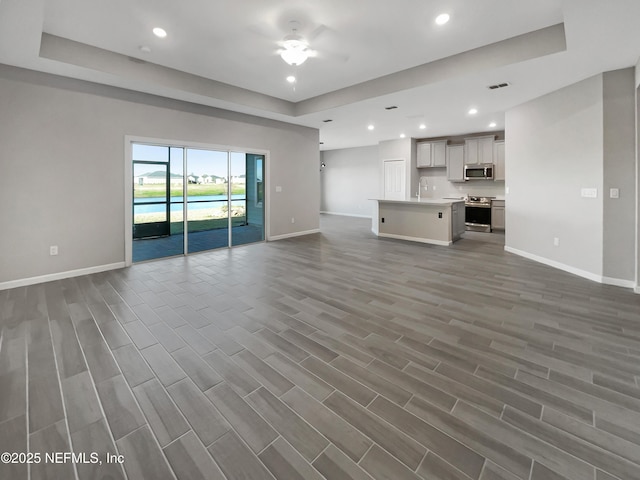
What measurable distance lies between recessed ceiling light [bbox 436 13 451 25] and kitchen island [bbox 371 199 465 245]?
12.4ft

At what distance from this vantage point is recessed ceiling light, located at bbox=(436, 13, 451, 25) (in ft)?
11.3

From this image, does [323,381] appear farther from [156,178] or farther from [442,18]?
[156,178]

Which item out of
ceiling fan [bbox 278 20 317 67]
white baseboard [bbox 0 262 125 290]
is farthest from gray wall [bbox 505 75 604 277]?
white baseboard [bbox 0 262 125 290]

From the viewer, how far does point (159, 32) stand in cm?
383

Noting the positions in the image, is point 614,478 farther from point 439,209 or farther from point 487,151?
point 487,151

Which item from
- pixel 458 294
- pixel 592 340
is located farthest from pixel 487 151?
pixel 592 340

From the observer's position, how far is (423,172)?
10539 millimetres

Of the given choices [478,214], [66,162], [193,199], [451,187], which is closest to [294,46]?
[193,199]

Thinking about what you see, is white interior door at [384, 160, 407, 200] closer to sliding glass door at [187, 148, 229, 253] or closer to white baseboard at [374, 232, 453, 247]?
white baseboard at [374, 232, 453, 247]

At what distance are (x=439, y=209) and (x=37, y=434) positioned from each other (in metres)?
6.93

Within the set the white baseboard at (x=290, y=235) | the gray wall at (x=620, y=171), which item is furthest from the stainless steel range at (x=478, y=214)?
the gray wall at (x=620, y=171)

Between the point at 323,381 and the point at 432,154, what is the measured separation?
31.0 ft

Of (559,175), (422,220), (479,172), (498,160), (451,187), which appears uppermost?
(498,160)

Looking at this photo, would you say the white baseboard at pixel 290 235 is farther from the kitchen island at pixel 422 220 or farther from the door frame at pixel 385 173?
the door frame at pixel 385 173
